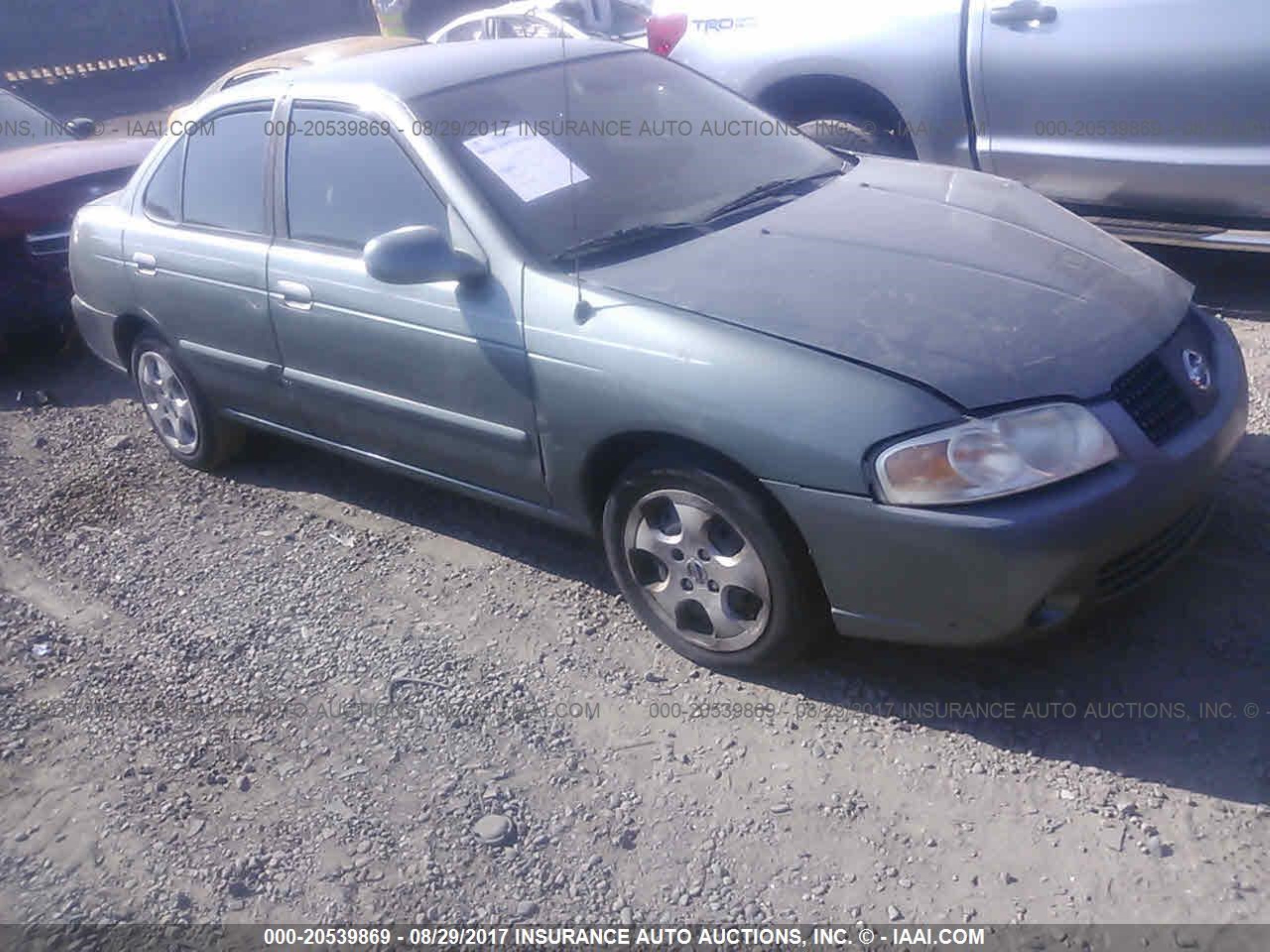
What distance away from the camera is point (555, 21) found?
9914 millimetres

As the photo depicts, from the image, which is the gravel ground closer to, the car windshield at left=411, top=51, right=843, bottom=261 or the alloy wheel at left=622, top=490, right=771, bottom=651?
the alloy wheel at left=622, top=490, right=771, bottom=651

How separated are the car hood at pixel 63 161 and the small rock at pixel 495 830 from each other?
192 inches

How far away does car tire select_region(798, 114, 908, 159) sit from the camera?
231 inches

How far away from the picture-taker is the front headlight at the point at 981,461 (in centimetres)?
280

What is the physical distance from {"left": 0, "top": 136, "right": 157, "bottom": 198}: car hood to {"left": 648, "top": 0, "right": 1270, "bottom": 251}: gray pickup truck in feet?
10.1

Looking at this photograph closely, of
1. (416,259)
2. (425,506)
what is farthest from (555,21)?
(416,259)

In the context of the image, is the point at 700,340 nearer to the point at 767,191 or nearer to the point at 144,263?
the point at 767,191

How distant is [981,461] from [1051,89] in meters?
3.16

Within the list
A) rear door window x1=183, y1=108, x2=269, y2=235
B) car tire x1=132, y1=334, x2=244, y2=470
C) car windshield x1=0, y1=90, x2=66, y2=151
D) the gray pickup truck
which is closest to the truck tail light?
the gray pickup truck

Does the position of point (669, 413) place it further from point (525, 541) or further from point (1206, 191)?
point (1206, 191)

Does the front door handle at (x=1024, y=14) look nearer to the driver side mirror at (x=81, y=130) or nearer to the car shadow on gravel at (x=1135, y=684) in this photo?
the car shadow on gravel at (x=1135, y=684)

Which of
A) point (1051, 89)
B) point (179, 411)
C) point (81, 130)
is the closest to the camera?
point (179, 411)

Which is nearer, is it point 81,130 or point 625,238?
point 625,238

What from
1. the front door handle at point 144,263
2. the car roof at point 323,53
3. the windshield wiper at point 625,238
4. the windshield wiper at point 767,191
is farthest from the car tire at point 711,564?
the car roof at point 323,53
